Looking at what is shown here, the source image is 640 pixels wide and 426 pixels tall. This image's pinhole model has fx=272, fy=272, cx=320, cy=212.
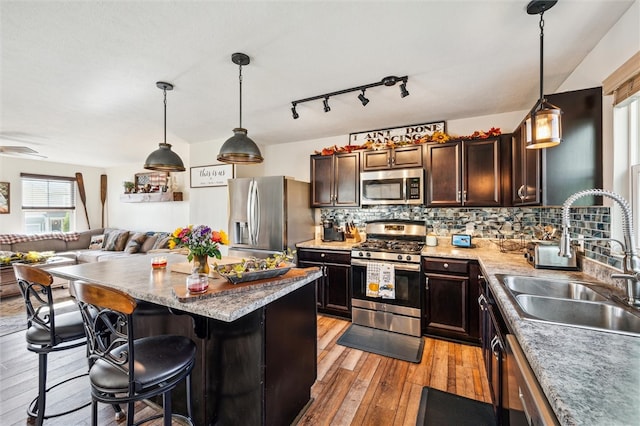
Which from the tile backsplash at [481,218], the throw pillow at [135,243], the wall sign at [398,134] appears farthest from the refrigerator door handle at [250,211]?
the throw pillow at [135,243]

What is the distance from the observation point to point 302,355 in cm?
184

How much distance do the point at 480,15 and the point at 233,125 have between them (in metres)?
2.95

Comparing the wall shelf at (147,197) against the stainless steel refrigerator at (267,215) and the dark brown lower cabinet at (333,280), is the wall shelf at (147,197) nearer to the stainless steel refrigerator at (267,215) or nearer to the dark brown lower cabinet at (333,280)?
the stainless steel refrigerator at (267,215)

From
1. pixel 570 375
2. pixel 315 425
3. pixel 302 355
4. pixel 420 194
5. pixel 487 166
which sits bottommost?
pixel 315 425

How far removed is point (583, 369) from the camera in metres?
0.82

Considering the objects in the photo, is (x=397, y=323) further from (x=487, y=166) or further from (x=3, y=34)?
(x=3, y=34)

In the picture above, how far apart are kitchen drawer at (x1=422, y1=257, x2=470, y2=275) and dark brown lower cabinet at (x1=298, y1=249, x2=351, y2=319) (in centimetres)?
90

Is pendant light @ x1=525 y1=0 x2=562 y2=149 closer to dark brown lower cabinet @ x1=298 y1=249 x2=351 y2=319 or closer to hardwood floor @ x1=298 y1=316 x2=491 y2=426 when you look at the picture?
hardwood floor @ x1=298 y1=316 x2=491 y2=426

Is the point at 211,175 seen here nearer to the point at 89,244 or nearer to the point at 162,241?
the point at 162,241

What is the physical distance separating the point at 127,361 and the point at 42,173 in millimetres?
7357

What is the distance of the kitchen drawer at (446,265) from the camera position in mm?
2727

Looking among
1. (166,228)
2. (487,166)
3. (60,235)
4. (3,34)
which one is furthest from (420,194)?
(60,235)

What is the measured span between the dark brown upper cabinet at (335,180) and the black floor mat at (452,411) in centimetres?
226

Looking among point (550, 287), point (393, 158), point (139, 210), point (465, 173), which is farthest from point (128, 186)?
point (550, 287)
